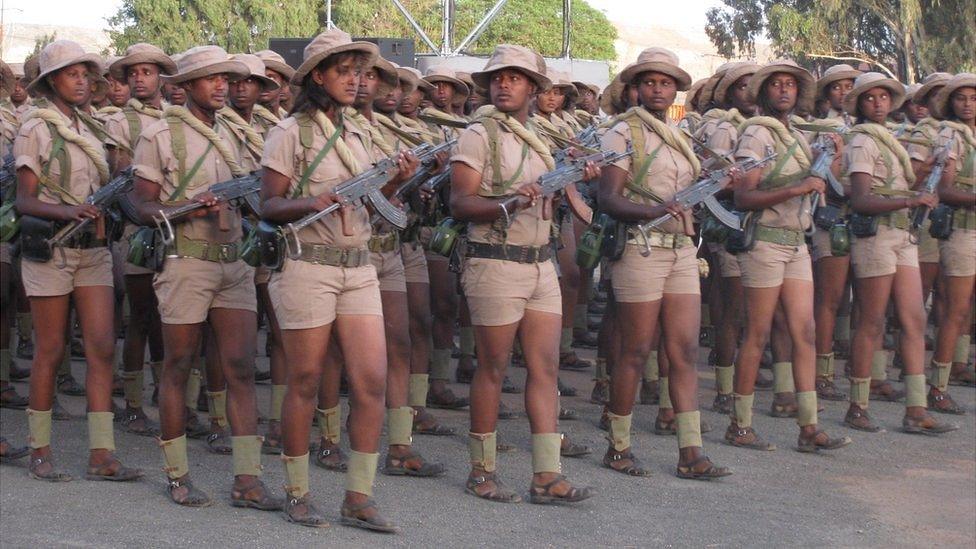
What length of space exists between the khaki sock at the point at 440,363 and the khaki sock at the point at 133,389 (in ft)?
6.78

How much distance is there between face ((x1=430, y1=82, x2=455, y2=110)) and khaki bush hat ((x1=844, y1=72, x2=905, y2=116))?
296 cm

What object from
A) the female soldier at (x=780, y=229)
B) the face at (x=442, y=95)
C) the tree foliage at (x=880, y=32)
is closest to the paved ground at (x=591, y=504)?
the female soldier at (x=780, y=229)

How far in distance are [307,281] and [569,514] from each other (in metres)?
1.88

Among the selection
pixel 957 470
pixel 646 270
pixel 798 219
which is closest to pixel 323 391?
pixel 646 270

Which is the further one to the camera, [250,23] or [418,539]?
[250,23]

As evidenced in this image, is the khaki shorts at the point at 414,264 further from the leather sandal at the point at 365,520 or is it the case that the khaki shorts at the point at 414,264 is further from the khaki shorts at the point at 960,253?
the khaki shorts at the point at 960,253

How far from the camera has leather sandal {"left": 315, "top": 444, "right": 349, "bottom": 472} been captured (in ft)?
27.3

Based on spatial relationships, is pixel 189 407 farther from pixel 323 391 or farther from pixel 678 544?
pixel 678 544

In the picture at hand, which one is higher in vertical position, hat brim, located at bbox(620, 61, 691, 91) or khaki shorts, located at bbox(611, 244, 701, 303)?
hat brim, located at bbox(620, 61, 691, 91)

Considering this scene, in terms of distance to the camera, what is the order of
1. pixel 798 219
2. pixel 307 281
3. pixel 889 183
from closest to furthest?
pixel 307 281 < pixel 798 219 < pixel 889 183

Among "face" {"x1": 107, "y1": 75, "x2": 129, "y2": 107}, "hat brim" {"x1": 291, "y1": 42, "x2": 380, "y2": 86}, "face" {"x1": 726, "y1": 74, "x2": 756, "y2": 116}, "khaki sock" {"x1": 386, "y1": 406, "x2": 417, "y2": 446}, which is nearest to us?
"hat brim" {"x1": 291, "y1": 42, "x2": 380, "y2": 86}

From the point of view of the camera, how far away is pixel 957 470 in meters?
9.08

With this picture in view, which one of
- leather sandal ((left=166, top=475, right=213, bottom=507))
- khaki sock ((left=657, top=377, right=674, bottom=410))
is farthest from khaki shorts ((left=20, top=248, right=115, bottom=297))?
khaki sock ((left=657, top=377, right=674, bottom=410))

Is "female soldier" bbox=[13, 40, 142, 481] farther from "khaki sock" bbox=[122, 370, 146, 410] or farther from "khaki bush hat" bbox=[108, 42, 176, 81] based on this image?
"khaki bush hat" bbox=[108, 42, 176, 81]
